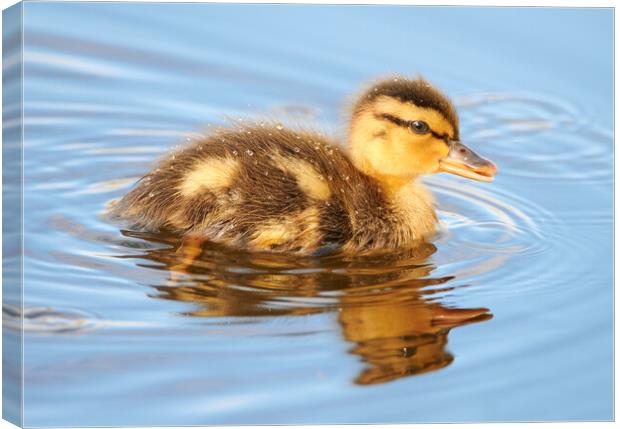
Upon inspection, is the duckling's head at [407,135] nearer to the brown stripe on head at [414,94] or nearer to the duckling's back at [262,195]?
the brown stripe on head at [414,94]

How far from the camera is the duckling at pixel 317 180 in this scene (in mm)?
4348

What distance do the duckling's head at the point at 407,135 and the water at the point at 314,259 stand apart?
0.21 m

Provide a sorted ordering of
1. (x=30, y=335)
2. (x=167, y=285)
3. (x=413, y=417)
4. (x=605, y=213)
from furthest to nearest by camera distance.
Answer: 1. (x=605, y=213)
2. (x=167, y=285)
3. (x=30, y=335)
4. (x=413, y=417)

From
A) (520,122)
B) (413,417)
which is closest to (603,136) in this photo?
(520,122)

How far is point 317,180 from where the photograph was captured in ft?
14.4

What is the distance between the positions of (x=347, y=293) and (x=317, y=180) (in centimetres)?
43

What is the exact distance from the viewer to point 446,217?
16.2ft

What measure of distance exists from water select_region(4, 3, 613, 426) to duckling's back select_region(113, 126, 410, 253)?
78 millimetres

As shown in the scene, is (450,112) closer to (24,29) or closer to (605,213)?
(605,213)

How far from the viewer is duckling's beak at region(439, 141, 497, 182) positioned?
4.62 metres

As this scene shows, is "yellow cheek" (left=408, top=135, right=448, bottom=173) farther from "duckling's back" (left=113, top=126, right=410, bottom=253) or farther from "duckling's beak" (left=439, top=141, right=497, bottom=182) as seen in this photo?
"duckling's back" (left=113, top=126, right=410, bottom=253)

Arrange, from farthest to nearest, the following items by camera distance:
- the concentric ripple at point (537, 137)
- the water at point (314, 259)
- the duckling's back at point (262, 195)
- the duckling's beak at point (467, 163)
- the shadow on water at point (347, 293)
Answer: the concentric ripple at point (537, 137)
the duckling's beak at point (467, 163)
the duckling's back at point (262, 195)
the shadow on water at point (347, 293)
the water at point (314, 259)

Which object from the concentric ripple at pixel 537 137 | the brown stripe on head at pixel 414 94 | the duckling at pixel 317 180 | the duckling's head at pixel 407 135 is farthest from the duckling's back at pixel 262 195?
the concentric ripple at pixel 537 137

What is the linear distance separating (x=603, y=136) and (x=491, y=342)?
185cm
